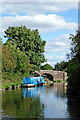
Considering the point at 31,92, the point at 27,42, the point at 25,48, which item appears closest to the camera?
the point at 31,92

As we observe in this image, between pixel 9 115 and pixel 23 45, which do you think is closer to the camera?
pixel 9 115

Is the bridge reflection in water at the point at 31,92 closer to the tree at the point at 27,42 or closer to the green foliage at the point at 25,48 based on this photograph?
the green foliage at the point at 25,48

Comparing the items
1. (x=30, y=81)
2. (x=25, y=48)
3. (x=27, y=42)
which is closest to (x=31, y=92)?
(x=30, y=81)

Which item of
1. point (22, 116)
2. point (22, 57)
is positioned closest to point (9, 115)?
point (22, 116)

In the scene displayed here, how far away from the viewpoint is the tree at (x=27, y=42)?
70950 mm

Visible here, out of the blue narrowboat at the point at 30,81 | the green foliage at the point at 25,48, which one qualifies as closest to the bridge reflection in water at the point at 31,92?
the blue narrowboat at the point at 30,81

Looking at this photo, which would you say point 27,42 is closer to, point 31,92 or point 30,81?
point 30,81

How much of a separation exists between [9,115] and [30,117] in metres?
1.97

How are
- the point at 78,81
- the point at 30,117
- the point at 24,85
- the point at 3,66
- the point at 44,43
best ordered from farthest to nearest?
the point at 44,43 → the point at 24,85 → the point at 3,66 → the point at 78,81 → the point at 30,117

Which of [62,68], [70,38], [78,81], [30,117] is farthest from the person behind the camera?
[62,68]

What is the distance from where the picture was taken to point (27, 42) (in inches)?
2768

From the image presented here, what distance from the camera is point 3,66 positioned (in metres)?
51.1

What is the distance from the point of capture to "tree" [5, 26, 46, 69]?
70.9 metres

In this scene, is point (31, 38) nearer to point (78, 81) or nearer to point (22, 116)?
point (78, 81)
